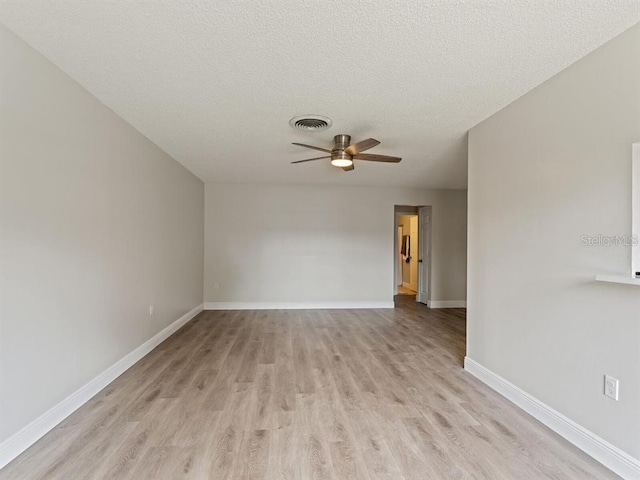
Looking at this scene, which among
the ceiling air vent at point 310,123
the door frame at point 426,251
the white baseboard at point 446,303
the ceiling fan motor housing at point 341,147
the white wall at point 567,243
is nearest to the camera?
the white wall at point 567,243

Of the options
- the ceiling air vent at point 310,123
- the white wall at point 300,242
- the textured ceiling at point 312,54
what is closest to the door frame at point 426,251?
the white wall at point 300,242

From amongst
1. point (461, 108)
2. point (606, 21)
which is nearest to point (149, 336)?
point (461, 108)

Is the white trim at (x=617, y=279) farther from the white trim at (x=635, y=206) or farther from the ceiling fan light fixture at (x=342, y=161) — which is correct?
the ceiling fan light fixture at (x=342, y=161)

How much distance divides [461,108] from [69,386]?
3.73 meters

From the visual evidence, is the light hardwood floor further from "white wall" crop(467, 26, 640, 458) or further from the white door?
the white door

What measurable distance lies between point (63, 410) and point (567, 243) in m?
A: 3.57

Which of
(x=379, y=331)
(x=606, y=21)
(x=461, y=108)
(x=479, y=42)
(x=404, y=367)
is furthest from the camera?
(x=379, y=331)

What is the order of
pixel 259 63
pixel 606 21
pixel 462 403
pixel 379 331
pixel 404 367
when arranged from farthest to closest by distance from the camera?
1. pixel 379 331
2. pixel 404 367
3. pixel 462 403
4. pixel 259 63
5. pixel 606 21

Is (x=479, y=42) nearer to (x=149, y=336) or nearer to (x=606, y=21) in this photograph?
(x=606, y=21)

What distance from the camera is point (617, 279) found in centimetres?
178

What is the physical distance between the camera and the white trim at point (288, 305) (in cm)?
638

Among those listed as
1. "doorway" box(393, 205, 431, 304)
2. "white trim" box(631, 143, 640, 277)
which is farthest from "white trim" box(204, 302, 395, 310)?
"white trim" box(631, 143, 640, 277)

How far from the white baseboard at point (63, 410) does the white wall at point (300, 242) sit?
8.86 ft

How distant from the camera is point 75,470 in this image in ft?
5.98
